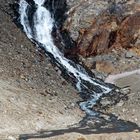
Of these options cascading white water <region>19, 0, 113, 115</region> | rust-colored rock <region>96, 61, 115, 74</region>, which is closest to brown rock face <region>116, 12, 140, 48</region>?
rust-colored rock <region>96, 61, 115, 74</region>

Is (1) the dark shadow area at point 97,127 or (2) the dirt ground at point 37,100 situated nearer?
(1) the dark shadow area at point 97,127

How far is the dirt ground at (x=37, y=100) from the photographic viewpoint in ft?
71.6

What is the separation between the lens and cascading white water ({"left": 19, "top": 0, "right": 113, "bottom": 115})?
102ft

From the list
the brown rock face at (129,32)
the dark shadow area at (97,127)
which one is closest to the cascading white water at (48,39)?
the dark shadow area at (97,127)

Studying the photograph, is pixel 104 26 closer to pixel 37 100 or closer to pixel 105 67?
pixel 105 67

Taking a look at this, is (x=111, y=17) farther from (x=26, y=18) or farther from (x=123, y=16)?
(x=26, y=18)

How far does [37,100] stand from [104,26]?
12046 millimetres

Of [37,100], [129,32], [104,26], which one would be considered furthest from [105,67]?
[37,100]

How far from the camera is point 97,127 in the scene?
23.7 meters

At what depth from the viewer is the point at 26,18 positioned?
123 ft

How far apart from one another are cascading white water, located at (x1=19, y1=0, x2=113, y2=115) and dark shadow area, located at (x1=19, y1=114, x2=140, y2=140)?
2663 mm

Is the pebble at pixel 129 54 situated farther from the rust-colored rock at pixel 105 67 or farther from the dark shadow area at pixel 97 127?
the dark shadow area at pixel 97 127

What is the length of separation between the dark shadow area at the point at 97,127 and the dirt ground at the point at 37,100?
0.15 ft

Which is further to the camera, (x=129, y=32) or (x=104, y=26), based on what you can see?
(x=129, y=32)
